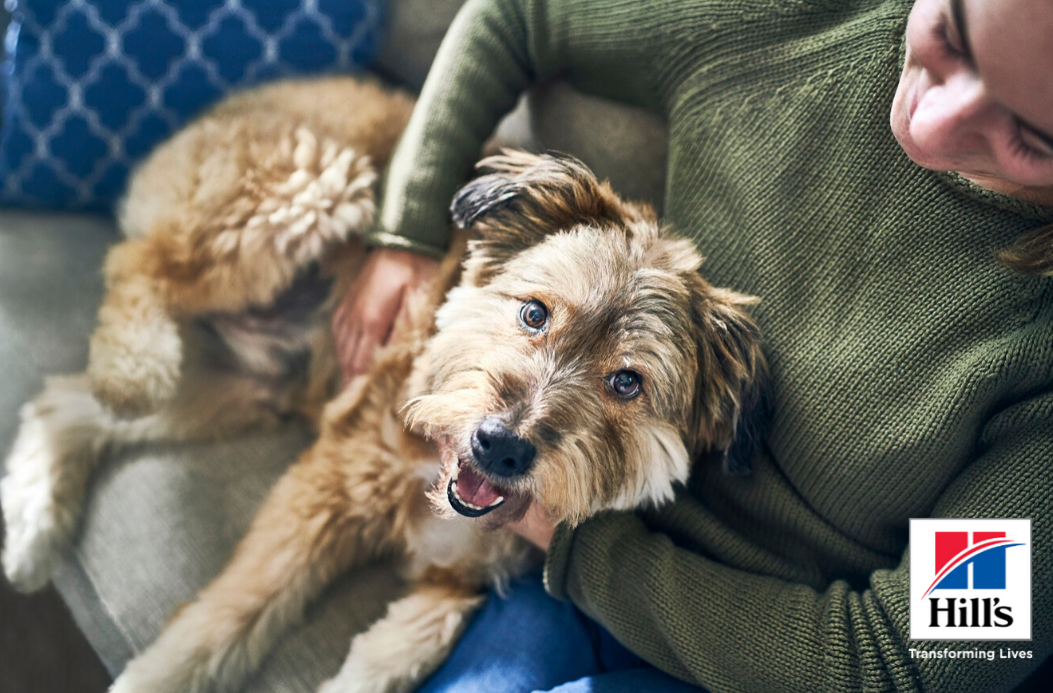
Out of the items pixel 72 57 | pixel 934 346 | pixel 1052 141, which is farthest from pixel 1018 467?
pixel 72 57

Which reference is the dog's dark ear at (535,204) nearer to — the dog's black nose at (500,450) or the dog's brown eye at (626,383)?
the dog's brown eye at (626,383)

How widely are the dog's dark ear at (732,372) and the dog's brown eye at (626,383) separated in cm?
13

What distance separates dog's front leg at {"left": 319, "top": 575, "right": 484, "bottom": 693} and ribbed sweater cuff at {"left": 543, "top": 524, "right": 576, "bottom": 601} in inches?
10.4

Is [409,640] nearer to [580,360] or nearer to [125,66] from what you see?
[580,360]

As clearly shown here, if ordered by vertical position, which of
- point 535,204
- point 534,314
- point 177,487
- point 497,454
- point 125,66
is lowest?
point 177,487

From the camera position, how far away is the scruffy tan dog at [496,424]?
1.23m

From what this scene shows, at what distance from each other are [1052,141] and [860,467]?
611mm

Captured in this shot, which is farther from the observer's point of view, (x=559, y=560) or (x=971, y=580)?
(x=559, y=560)

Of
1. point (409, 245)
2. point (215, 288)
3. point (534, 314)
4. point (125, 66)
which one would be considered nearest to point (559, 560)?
point (534, 314)

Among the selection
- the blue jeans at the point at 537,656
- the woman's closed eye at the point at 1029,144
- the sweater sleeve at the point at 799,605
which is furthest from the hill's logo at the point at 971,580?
the woman's closed eye at the point at 1029,144

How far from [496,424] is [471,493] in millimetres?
178

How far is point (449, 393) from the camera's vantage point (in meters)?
1.27

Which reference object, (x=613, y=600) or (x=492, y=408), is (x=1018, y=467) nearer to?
(x=613, y=600)

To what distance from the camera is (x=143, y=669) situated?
1.56m
